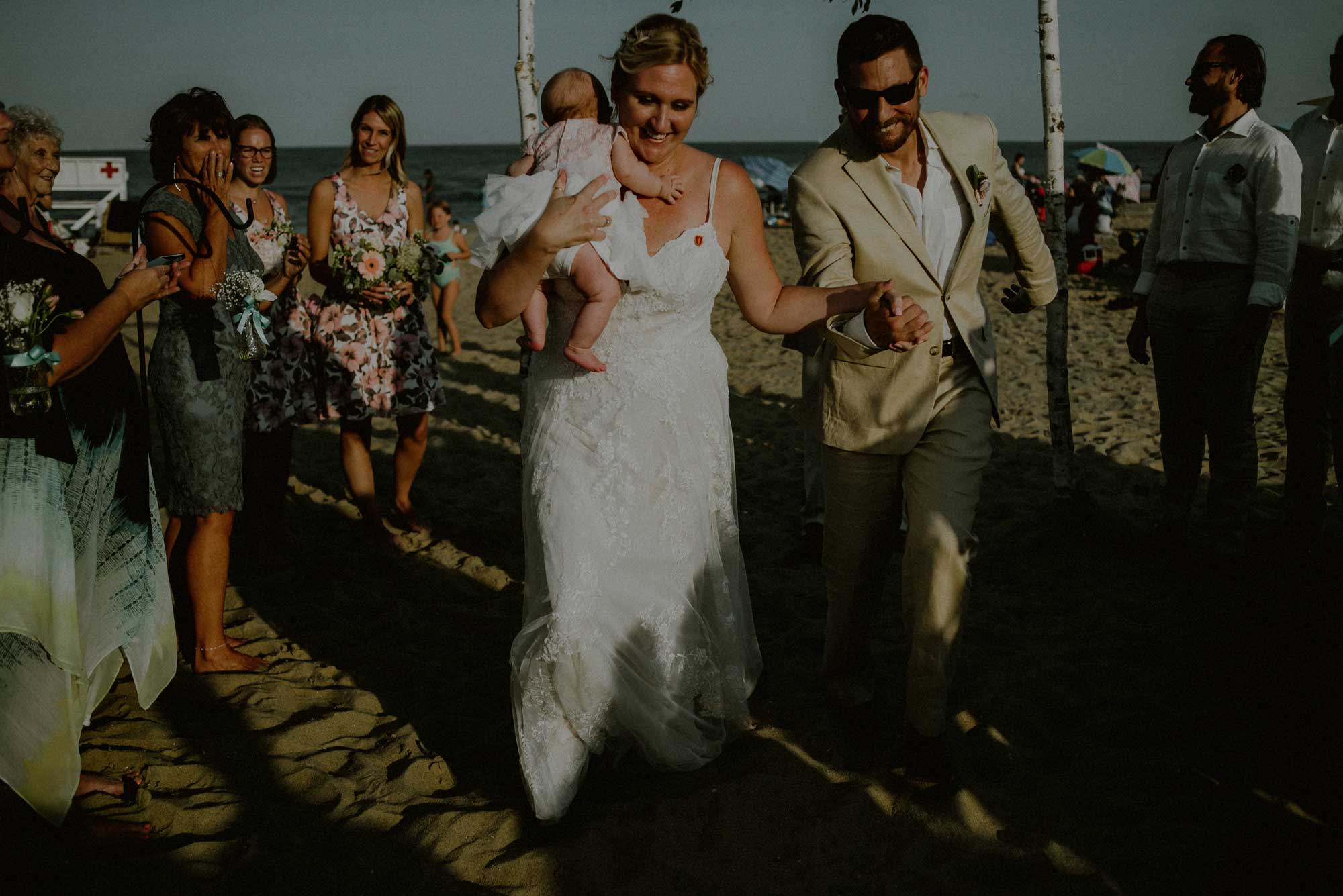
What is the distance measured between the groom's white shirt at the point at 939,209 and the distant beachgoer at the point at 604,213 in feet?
2.85

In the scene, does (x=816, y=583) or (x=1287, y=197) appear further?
(x=816, y=583)

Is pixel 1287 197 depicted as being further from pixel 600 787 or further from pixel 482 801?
pixel 482 801

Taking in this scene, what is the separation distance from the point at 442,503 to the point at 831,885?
4402 millimetres

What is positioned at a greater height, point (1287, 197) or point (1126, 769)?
point (1287, 197)

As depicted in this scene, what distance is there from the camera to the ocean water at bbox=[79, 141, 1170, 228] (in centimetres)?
5256

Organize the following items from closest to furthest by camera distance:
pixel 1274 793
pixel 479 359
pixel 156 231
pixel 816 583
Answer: pixel 1274 793 → pixel 156 231 → pixel 816 583 → pixel 479 359

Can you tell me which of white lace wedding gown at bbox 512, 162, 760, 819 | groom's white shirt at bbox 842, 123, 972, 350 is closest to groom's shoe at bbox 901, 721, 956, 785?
white lace wedding gown at bbox 512, 162, 760, 819

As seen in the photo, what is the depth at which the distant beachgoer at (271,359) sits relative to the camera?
5078 millimetres

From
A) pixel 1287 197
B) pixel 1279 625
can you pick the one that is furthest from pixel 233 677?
pixel 1287 197

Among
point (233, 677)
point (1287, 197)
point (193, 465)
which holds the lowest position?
point (233, 677)

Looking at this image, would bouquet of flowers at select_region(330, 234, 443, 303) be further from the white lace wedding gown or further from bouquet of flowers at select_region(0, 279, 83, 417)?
bouquet of flowers at select_region(0, 279, 83, 417)

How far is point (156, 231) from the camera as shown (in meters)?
3.72

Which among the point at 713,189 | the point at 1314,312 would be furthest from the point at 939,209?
the point at 1314,312

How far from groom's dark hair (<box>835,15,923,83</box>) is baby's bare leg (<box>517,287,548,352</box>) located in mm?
1271
